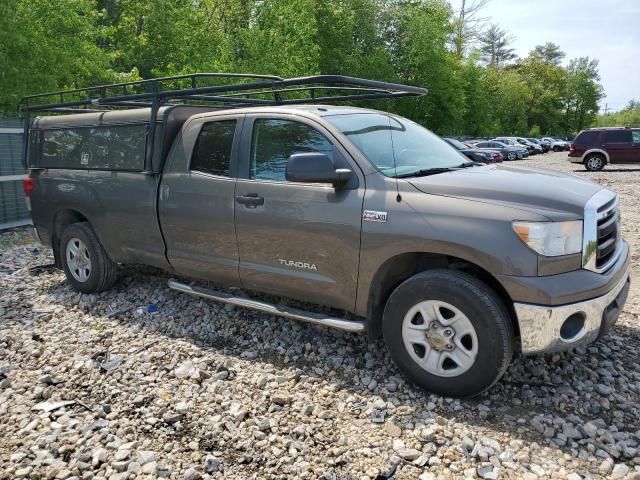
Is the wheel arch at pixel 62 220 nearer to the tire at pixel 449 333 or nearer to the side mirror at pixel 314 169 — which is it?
the side mirror at pixel 314 169

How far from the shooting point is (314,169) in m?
3.62

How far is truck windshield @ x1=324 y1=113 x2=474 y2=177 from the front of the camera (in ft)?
12.7

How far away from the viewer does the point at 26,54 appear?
441 inches

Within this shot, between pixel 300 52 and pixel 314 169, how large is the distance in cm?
1725

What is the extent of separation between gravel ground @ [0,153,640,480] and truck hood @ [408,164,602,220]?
1243 millimetres

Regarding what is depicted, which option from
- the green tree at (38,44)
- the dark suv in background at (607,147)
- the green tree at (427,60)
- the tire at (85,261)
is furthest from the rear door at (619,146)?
the tire at (85,261)

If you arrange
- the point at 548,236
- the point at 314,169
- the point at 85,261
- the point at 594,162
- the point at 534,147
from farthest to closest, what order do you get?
the point at 534,147 < the point at 594,162 < the point at 85,261 < the point at 314,169 < the point at 548,236

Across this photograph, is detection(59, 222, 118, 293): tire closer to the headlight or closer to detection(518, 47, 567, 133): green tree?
the headlight

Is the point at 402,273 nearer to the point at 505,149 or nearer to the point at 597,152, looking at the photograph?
the point at 597,152

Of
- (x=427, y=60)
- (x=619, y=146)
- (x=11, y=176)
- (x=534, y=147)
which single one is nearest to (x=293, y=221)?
(x=11, y=176)

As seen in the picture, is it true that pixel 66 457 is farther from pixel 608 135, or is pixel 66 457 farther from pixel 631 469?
pixel 608 135

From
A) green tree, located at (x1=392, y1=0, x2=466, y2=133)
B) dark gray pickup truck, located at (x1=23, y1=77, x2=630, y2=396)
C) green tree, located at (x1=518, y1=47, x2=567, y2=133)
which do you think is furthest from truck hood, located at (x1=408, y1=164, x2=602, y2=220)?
green tree, located at (x1=518, y1=47, x2=567, y2=133)

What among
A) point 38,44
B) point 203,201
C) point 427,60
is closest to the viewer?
point 203,201

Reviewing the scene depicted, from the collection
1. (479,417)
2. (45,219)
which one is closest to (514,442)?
(479,417)
